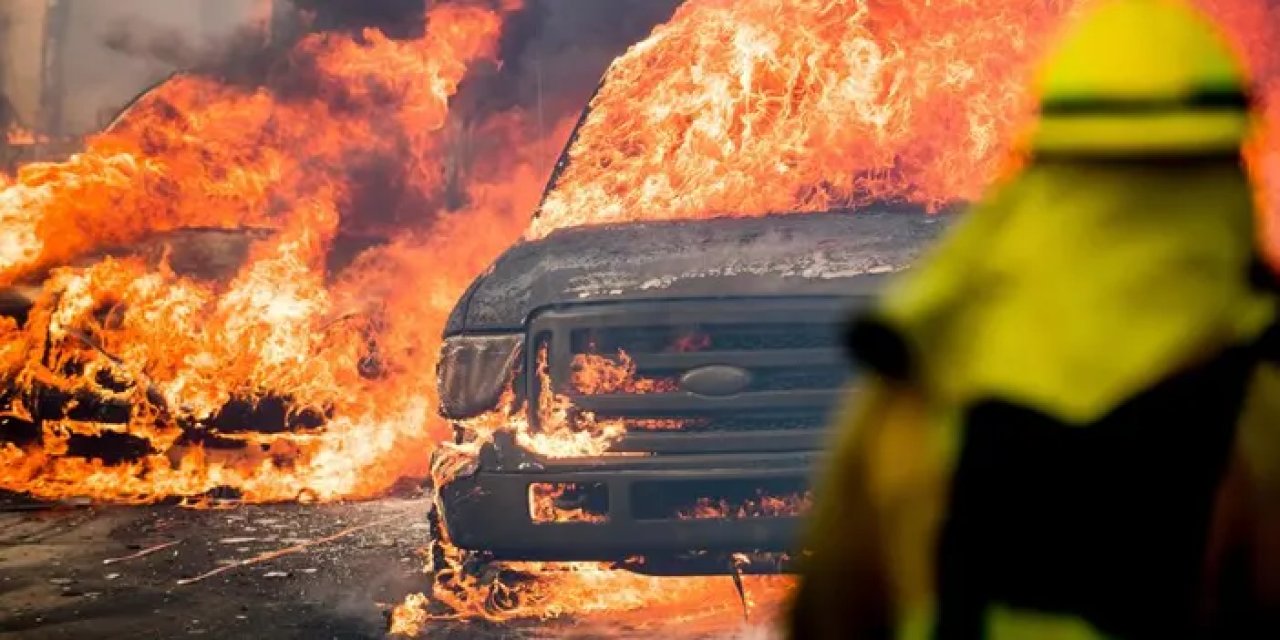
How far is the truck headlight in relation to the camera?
5.64 meters

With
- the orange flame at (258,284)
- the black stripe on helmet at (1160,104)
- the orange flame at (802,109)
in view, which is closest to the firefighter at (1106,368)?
the black stripe on helmet at (1160,104)

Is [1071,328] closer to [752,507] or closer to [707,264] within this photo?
[752,507]

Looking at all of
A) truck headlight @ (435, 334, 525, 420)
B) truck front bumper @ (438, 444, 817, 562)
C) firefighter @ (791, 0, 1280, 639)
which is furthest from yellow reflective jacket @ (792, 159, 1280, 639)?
truck headlight @ (435, 334, 525, 420)

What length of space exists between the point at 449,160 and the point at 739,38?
5.16 meters

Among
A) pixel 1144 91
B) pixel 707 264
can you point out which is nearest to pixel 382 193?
pixel 707 264

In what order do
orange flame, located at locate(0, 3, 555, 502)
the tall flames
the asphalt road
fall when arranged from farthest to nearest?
orange flame, located at locate(0, 3, 555, 502)
the tall flames
the asphalt road

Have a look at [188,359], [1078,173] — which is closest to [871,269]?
[1078,173]

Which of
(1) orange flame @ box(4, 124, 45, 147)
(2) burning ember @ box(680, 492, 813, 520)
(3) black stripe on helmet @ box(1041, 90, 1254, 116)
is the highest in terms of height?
(1) orange flame @ box(4, 124, 45, 147)

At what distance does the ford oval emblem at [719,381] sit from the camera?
214 inches

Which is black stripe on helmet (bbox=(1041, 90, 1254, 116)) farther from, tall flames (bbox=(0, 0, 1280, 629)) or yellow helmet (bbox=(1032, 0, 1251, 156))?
tall flames (bbox=(0, 0, 1280, 629))

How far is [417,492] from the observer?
30.2 feet

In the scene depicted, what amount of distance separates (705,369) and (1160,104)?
4.22m

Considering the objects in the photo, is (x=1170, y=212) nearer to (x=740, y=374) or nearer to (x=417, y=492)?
(x=740, y=374)

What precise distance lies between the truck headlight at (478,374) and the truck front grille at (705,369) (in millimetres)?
128
